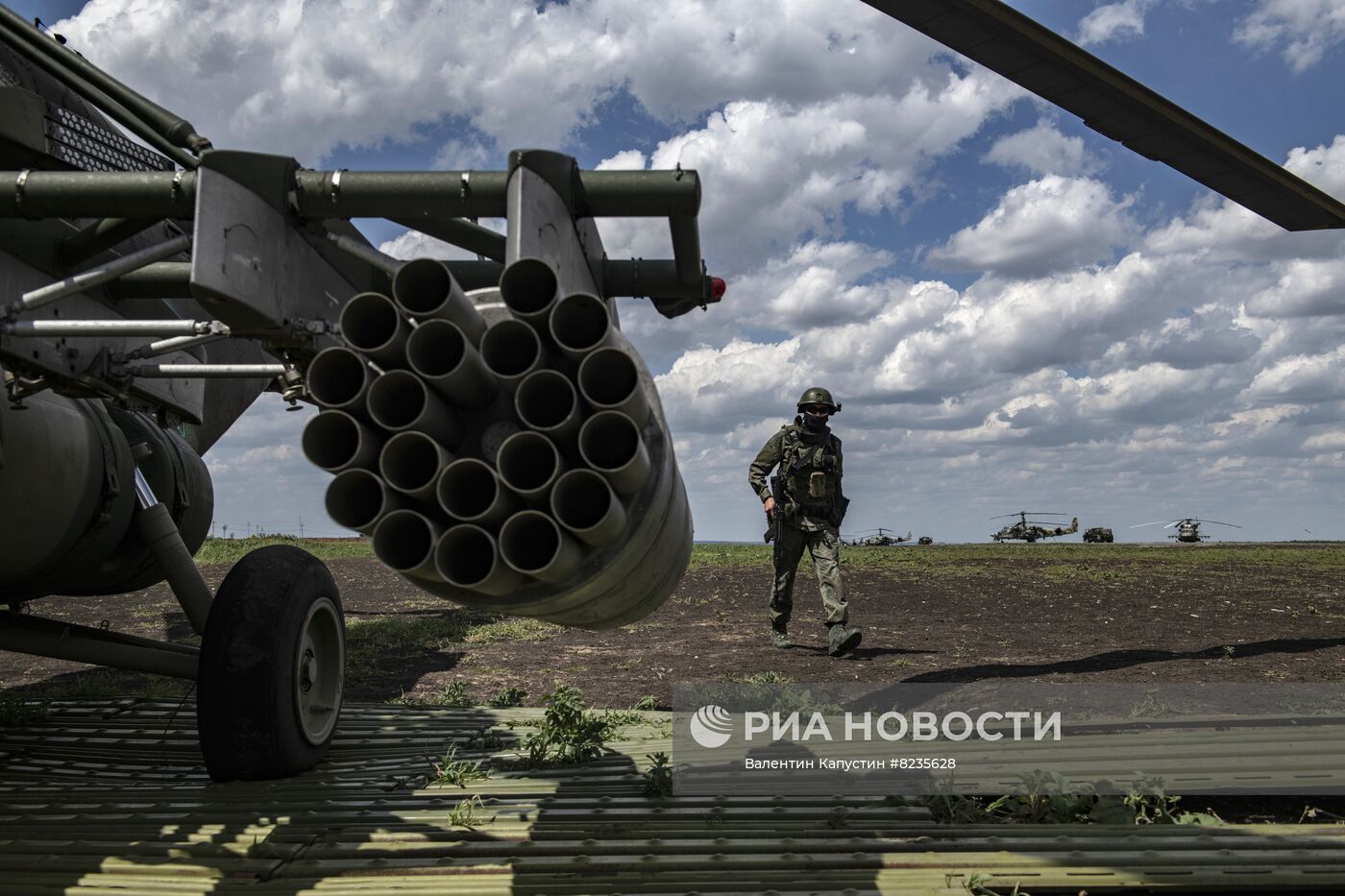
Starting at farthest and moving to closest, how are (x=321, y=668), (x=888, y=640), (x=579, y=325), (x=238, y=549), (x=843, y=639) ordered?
1. (x=238, y=549)
2. (x=888, y=640)
3. (x=843, y=639)
4. (x=321, y=668)
5. (x=579, y=325)

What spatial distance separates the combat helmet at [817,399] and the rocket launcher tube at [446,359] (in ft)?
28.0

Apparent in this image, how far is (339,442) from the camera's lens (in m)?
2.63

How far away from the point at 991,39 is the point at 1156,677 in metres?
5.87

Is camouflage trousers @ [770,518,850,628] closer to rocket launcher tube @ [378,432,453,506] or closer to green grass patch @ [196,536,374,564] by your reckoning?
rocket launcher tube @ [378,432,453,506]

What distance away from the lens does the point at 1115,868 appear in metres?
3.88

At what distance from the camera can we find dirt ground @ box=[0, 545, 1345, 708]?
31.3 ft

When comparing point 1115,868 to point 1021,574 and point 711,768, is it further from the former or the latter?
point 1021,574

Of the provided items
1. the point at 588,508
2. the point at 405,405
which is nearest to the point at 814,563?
the point at 588,508

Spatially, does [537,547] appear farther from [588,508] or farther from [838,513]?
[838,513]

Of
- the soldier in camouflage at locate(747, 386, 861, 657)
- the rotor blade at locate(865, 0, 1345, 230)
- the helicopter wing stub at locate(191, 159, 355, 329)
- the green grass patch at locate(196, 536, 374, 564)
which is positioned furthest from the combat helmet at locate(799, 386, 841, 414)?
the green grass patch at locate(196, 536, 374, 564)

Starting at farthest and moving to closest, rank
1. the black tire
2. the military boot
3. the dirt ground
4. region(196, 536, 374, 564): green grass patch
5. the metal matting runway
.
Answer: region(196, 536, 374, 564): green grass patch < the military boot < the dirt ground < the black tire < the metal matting runway

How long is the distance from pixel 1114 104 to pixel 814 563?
551cm

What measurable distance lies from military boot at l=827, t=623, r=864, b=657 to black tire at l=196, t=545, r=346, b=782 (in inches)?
224

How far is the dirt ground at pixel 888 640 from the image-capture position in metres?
9.53
